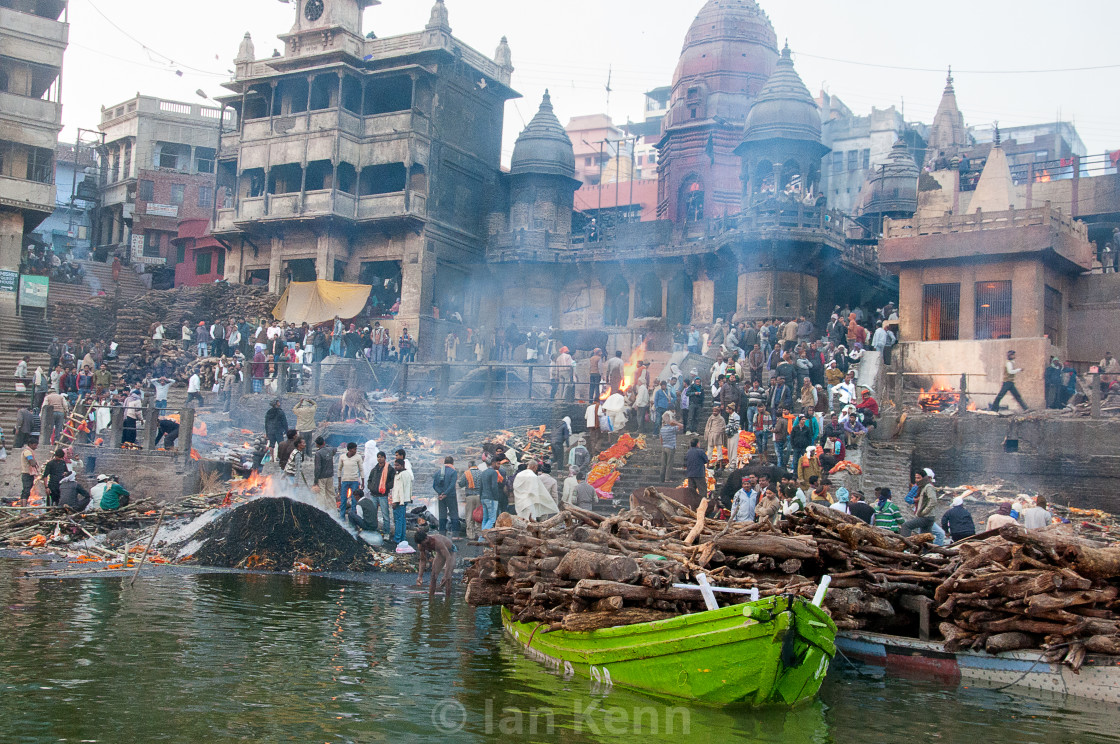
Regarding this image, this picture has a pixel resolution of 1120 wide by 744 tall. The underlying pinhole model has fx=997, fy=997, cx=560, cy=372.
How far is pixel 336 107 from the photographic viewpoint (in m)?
35.5

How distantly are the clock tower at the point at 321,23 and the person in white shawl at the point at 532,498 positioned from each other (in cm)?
2620

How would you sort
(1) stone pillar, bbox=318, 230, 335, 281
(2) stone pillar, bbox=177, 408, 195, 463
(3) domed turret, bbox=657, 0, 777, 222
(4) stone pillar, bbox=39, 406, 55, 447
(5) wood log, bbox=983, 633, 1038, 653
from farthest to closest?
(3) domed turret, bbox=657, 0, 777, 222, (1) stone pillar, bbox=318, 230, 335, 281, (4) stone pillar, bbox=39, 406, 55, 447, (2) stone pillar, bbox=177, 408, 195, 463, (5) wood log, bbox=983, 633, 1038, 653

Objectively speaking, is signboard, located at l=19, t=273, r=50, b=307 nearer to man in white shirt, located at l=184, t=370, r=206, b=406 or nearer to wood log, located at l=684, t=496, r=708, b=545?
man in white shirt, located at l=184, t=370, r=206, b=406

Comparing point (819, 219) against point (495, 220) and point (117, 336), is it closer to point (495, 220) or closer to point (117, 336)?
point (495, 220)

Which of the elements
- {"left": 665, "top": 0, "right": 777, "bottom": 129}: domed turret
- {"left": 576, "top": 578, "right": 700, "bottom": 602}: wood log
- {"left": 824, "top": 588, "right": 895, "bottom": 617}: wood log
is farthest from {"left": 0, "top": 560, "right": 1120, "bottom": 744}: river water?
{"left": 665, "top": 0, "right": 777, "bottom": 129}: domed turret

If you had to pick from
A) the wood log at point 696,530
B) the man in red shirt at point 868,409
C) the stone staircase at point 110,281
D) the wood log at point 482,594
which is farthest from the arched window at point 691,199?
the wood log at point 696,530

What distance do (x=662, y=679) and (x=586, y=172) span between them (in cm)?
5941

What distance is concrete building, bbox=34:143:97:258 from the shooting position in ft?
162

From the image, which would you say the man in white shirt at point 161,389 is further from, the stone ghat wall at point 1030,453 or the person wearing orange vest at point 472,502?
the stone ghat wall at point 1030,453

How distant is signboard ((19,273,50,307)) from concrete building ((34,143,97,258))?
14944 millimetres

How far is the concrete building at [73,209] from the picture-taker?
49.3 m

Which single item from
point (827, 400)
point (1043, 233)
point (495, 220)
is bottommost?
point (827, 400)

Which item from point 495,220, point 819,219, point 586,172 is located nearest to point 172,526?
point 819,219

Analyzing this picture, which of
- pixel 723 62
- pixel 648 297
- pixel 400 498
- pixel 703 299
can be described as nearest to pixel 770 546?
pixel 400 498
